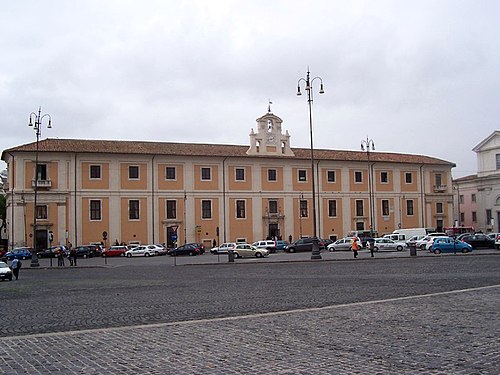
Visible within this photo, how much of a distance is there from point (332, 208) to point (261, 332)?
6052 centimetres

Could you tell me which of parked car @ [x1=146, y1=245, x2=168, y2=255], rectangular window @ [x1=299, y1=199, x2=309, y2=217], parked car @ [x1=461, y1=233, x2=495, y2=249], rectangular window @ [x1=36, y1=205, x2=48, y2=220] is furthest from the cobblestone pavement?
rectangular window @ [x1=299, y1=199, x2=309, y2=217]

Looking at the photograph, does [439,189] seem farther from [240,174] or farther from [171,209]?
[171,209]

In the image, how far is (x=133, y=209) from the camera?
62281mm

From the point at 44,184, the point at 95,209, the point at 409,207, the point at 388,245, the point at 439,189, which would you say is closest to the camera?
the point at 388,245

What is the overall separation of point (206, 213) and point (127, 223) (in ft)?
28.3

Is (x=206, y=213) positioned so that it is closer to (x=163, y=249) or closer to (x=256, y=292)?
(x=163, y=249)

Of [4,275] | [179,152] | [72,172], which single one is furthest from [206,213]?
[4,275]

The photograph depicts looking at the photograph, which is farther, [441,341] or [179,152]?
[179,152]

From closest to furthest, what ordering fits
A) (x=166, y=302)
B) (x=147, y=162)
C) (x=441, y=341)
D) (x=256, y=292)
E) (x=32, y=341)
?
(x=441, y=341) → (x=32, y=341) → (x=166, y=302) → (x=256, y=292) → (x=147, y=162)

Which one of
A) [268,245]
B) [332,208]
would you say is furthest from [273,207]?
[268,245]

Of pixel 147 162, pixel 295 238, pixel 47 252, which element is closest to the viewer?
pixel 47 252

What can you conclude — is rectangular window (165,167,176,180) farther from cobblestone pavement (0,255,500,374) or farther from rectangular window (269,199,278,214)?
cobblestone pavement (0,255,500,374)

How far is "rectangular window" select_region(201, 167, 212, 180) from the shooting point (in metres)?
65.4

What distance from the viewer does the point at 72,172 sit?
2377 inches
